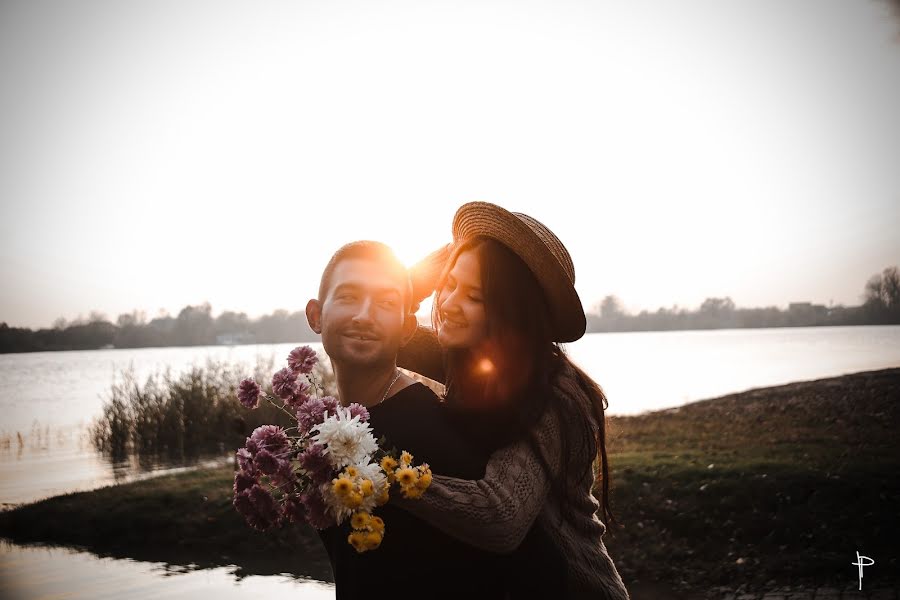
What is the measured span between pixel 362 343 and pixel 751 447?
9505 mm

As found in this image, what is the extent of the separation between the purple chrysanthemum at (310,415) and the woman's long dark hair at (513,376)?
0.84 m

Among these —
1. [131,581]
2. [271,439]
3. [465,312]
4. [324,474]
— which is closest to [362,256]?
[465,312]

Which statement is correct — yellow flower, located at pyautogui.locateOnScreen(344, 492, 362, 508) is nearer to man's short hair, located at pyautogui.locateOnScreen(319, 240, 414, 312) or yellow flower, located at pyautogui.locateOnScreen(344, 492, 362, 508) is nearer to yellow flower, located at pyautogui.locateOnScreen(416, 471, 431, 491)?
yellow flower, located at pyautogui.locateOnScreen(416, 471, 431, 491)

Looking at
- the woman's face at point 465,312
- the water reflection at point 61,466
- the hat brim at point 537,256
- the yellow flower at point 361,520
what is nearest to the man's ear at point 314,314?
the woman's face at point 465,312

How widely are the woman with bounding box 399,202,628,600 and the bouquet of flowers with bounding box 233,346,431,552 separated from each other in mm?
744

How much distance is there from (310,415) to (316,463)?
0.19m

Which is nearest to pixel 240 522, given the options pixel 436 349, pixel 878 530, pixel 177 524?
pixel 177 524

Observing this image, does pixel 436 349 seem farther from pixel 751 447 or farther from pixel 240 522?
pixel 751 447

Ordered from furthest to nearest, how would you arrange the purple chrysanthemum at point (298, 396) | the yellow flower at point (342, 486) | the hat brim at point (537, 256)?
1. the hat brim at point (537, 256)
2. the purple chrysanthemum at point (298, 396)
3. the yellow flower at point (342, 486)

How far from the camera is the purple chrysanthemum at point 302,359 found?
251 centimetres

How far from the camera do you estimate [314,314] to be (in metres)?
2.69

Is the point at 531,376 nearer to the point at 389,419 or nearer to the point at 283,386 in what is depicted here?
the point at 389,419

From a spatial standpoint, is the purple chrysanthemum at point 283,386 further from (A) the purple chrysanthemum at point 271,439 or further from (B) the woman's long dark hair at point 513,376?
(B) the woman's long dark hair at point 513,376

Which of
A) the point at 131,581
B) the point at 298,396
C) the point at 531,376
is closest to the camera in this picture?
the point at 298,396
